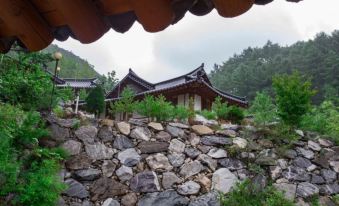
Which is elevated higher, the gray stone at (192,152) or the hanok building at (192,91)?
the hanok building at (192,91)

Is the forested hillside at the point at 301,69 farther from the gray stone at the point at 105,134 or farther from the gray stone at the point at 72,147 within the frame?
the gray stone at the point at 72,147

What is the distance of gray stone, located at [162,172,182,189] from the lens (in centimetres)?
804

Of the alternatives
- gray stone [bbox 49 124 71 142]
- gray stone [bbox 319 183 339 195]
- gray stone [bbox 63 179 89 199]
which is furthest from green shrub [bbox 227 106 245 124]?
gray stone [bbox 63 179 89 199]

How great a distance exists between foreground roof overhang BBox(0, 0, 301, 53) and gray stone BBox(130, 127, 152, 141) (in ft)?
22.6

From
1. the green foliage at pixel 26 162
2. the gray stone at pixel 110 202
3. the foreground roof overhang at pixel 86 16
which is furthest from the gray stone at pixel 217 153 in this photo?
the foreground roof overhang at pixel 86 16

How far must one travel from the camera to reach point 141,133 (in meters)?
8.68

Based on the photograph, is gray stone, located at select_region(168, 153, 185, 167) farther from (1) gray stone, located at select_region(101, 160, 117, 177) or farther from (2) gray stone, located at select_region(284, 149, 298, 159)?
(2) gray stone, located at select_region(284, 149, 298, 159)

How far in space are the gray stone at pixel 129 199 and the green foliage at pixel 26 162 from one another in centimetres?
144

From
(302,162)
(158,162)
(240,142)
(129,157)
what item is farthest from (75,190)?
(302,162)

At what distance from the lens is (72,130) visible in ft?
26.7

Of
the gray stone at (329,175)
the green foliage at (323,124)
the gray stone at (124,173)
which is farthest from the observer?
the green foliage at (323,124)

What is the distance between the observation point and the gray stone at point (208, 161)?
8656mm

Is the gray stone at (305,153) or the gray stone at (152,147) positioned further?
the gray stone at (305,153)

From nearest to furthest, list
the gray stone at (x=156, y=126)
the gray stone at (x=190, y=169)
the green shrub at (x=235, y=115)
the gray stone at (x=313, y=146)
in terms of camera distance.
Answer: the gray stone at (x=190, y=169), the gray stone at (x=156, y=126), the gray stone at (x=313, y=146), the green shrub at (x=235, y=115)
